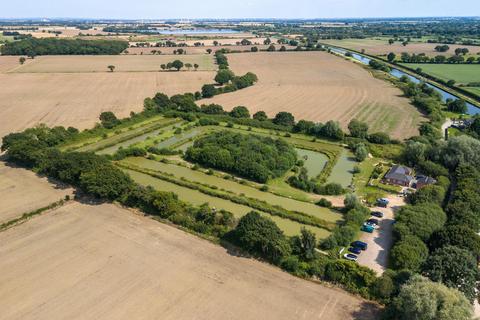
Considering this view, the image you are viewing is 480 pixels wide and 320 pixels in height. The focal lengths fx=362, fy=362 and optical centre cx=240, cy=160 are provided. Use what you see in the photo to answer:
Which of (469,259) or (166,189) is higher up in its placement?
(469,259)

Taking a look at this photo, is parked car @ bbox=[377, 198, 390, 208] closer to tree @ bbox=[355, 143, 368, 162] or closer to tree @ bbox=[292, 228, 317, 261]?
tree @ bbox=[355, 143, 368, 162]

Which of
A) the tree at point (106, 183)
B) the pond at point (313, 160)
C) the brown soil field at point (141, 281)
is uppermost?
the tree at point (106, 183)

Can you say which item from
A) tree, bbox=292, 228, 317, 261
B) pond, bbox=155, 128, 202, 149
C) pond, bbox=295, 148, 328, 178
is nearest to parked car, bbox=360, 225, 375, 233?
tree, bbox=292, 228, 317, 261

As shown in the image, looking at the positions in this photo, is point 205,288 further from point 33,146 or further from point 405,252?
point 33,146

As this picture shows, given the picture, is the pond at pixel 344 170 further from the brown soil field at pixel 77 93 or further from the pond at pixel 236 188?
the brown soil field at pixel 77 93

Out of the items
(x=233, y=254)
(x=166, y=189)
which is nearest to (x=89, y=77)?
(x=166, y=189)

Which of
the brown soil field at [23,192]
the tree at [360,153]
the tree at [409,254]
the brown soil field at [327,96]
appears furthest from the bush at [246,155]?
the brown soil field at [327,96]
